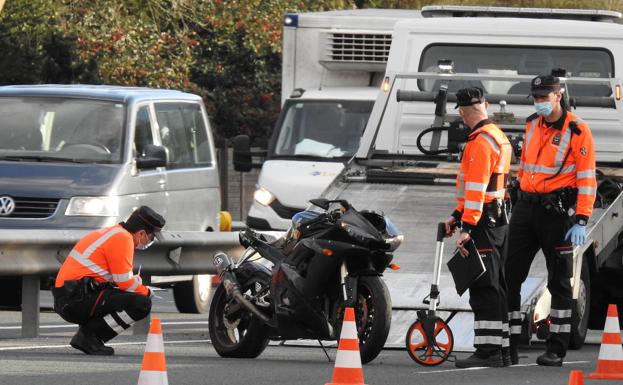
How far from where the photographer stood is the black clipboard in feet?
37.8

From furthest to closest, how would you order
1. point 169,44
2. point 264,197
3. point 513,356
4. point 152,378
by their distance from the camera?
1. point 169,44
2. point 264,197
3. point 513,356
4. point 152,378

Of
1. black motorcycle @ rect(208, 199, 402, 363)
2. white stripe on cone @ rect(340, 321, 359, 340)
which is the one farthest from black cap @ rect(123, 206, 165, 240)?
white stripe on cone @ rect(340, 321, 359, 340)

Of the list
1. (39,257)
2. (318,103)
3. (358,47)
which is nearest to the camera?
(39,257)

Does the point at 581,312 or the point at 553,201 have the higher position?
the point at 553,201

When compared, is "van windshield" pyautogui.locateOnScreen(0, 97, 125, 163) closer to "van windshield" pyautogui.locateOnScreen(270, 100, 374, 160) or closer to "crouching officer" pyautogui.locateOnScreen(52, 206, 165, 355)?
"crouching officer" pyautogui.locateOnScreen(52, 206, 165, 355)

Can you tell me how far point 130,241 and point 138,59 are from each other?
19487 millimetres

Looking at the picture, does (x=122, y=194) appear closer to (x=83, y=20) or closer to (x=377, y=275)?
(x=377, y=275)

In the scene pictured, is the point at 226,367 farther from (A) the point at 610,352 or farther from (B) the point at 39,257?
(B) the point at 39,257

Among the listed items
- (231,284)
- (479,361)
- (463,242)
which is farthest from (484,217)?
(231,284)

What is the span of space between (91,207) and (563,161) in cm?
472

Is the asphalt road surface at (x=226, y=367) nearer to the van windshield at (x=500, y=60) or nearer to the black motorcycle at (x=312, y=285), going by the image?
the black motorcycle at (x=312, y=285)

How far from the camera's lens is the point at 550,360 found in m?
11.8

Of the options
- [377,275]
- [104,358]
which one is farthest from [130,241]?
[377,275]

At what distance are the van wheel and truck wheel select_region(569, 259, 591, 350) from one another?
477 cm
